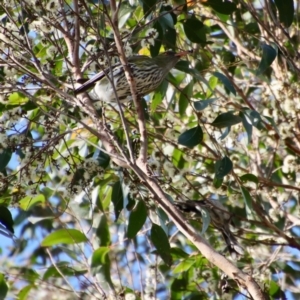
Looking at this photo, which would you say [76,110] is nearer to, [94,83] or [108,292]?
[94,83]

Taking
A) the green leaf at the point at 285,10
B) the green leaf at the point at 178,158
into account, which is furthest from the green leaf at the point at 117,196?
the green leaf at the point at 285,10

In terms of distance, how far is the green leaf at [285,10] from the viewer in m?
2.93

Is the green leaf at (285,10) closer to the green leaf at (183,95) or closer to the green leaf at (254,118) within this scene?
the green leaf at (254,118)

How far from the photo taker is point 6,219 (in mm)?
2684

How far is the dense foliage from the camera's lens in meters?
2.66

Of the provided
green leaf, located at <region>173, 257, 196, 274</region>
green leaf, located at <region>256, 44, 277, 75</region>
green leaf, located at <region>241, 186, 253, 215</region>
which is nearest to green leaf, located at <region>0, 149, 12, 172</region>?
green leaf, located at <region>241, 186, 253, 215</region>

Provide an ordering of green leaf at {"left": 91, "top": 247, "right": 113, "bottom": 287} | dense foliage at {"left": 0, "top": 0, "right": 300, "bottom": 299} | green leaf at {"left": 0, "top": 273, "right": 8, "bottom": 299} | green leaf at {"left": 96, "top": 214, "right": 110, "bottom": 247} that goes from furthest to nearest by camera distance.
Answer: green leaf at {"left": 96, "top": 214, "right": 110, "bottom": 247} → green leaf at {"left": 91, "top": 247, "right": 113, "bottom": 287} → green leaf at {"left": 0, "top": 273, "right": 8, "bottom": 299} → dense foliage at {"left": 0, "top": 0, "right": 300, "bottom": 299}

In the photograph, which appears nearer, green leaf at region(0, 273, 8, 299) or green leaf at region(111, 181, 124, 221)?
green leaf at region(0, 273, 8, 299)

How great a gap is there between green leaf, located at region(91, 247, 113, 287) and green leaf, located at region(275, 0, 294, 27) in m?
1.29

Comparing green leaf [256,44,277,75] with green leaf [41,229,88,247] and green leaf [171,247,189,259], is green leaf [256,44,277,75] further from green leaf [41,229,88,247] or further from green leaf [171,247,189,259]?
green leaf [41,229,88,247]

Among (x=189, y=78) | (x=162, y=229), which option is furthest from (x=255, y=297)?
(x=189, y=78)

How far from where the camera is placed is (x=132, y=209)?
2.97 m

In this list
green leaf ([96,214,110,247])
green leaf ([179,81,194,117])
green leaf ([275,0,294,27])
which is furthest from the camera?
green leaf ([96,214,110,247])

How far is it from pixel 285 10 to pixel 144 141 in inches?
38.6
